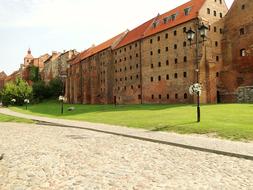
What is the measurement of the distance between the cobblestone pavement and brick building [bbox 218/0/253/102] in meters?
32.5

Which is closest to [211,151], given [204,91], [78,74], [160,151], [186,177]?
[160,151]

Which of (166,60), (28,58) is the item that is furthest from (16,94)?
(28,58)

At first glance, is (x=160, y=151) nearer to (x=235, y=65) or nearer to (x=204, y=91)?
(x=204, y=91)

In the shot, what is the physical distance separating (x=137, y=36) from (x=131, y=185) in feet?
166

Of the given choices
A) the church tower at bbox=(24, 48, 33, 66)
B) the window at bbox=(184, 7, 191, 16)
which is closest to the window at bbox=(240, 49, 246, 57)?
the window at bbox=(184, 7, 191, 16)

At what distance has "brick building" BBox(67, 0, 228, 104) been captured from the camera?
41.1m

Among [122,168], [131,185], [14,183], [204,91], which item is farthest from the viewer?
[204,91]

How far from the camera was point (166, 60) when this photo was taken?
1821 inches

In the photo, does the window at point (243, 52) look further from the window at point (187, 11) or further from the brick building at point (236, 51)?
the window at point (187, 11)

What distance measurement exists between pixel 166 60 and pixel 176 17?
742 cm

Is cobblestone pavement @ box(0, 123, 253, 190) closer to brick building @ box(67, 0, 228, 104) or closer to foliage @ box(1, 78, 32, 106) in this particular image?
brick building @ box(67, 0, 228, 104)

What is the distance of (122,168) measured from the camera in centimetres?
803

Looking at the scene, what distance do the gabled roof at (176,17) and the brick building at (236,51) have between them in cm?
555

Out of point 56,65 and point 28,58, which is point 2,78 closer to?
point 28,58
